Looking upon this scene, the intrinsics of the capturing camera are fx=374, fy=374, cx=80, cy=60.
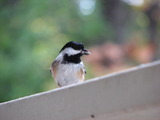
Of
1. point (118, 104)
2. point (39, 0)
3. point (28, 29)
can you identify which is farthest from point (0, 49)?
point (118, 104)

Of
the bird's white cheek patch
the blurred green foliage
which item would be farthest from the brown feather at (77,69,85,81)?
the blurred green foliage

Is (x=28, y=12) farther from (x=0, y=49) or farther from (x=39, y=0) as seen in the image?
(x=0, y=49)

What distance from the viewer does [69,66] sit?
242 cm

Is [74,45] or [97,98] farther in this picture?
[74,45]

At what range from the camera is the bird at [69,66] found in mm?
2398

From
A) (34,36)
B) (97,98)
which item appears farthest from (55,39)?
(97,98)

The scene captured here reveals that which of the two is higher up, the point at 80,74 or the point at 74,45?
the point at 74,45

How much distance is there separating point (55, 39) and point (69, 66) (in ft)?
7.19

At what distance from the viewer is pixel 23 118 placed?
4.28 ft

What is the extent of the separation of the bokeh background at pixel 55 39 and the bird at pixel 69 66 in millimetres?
1642

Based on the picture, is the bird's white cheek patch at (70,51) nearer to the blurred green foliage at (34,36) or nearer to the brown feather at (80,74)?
the brown feather at (80,74)

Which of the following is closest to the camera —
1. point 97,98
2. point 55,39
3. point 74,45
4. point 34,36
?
point 97,98

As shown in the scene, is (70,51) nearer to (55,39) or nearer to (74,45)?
(74,45)

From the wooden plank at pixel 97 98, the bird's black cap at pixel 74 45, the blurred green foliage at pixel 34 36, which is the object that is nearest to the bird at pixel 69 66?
the bird's black cap at pixel 74 45
